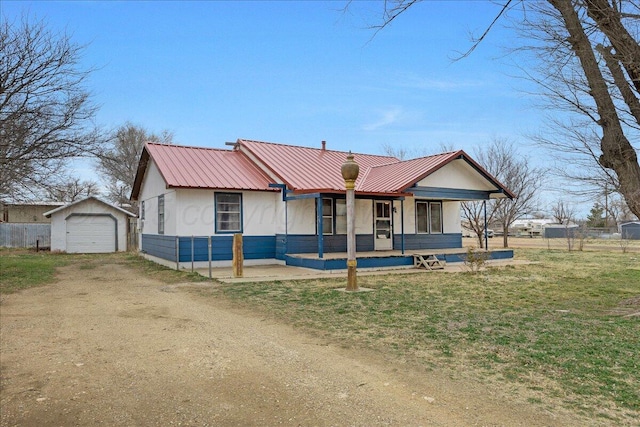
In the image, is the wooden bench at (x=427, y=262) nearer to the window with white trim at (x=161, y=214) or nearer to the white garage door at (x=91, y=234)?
the window with white trim at (x=161, y=214)

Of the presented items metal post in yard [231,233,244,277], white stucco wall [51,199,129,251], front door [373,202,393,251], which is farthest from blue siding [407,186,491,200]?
white stucco wall [51,199,129,251]

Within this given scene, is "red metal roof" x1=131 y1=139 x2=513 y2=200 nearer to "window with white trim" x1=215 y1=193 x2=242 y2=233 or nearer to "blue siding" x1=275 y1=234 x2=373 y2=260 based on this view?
"window with white trim" x1=215 y1=193 x2=242 y2=233

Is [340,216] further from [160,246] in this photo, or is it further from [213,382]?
[213,382]

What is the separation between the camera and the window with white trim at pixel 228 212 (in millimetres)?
16531

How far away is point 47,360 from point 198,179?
11218mm

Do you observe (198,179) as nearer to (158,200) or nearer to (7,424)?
(158,200)

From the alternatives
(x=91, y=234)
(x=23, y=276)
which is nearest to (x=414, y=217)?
(x=23, y=276)

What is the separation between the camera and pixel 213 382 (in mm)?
4688

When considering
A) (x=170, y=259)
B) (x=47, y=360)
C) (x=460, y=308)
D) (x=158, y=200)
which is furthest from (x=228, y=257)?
(x=47, y=360)

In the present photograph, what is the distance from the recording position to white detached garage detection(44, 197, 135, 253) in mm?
26344

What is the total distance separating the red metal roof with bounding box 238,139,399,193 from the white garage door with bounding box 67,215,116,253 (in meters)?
11.8

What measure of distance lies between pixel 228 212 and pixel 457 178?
30.1ft

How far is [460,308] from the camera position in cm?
868

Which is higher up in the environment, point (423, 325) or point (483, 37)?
point (483, 37)
